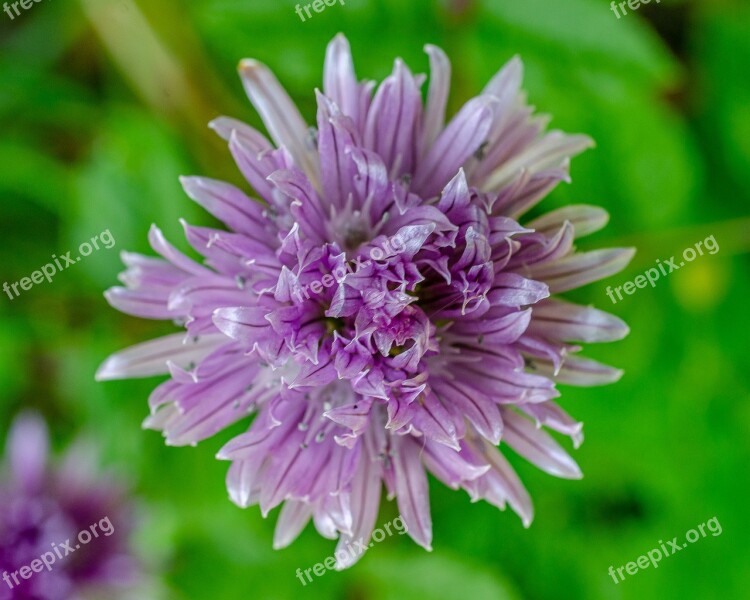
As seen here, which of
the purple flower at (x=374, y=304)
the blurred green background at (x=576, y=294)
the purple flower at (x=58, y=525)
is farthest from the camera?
the blurred green background at (x=576, y=294)

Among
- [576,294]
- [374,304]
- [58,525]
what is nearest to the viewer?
[374,304]

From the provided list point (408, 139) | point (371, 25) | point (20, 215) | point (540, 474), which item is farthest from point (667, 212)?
point (20, 215)

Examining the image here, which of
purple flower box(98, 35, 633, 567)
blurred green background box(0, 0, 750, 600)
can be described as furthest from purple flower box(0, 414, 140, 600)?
purple flower box(98, 35, 633, 567)

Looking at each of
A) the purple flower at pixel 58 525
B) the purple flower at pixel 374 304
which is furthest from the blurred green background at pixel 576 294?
the purple flower at pixel 374 304

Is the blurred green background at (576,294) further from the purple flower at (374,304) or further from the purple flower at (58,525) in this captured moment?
the purple flower at (374,304)

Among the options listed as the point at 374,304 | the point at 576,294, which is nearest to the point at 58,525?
the point at 374,304

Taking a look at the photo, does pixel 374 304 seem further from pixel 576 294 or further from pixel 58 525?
pixel 58 525

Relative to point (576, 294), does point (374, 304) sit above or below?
above
